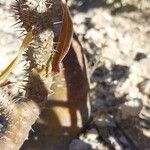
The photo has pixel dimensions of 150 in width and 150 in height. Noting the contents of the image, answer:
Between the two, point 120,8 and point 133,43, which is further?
point 120,8

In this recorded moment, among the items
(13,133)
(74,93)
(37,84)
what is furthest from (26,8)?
(74,93)

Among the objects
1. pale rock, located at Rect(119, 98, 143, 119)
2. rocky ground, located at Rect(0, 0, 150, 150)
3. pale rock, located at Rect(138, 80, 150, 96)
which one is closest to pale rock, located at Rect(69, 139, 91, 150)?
rocky ground, located at Rect(0, 0, 150, 150)

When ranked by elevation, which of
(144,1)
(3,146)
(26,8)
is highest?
(26,8)

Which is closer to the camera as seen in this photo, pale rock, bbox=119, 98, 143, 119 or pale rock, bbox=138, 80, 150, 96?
pale rock, bbox=119, 98, 143, 119

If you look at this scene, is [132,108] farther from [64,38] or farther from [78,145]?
[64,38]

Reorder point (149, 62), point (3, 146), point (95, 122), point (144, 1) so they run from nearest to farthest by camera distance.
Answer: point (3, 146) < point (95, 122) < point (149, 62) < point (144, 1)

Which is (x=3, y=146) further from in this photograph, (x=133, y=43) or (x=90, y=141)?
(x=133, y=43)

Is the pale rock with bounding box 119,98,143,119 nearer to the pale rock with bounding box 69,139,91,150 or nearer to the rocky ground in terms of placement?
the rocky ground

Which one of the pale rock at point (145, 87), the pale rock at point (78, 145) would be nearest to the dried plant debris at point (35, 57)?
the pale rock at point (78, 145)

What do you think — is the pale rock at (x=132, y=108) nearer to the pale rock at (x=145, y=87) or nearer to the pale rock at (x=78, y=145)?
the pale rock at (x=145, y=87)
